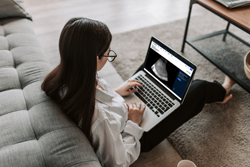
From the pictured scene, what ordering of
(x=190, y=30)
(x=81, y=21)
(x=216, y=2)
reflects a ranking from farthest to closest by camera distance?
(x=190, y=30)
(x=216, y=2)
(x=81, y=21)

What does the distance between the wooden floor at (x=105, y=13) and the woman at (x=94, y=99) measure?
148cm

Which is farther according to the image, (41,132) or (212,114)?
(212,114)

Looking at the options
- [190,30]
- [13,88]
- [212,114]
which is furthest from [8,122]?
[190,30]

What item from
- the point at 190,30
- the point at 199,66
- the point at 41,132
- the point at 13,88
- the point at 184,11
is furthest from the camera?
the point at 184,11

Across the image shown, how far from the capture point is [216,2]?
169cm

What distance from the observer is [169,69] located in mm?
1144

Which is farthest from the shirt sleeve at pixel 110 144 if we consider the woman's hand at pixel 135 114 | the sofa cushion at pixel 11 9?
the sofa cushion at pixel 11 9

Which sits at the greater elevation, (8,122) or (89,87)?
(89,87)

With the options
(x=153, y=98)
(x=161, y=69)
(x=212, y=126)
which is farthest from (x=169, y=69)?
(x=212, y=126)

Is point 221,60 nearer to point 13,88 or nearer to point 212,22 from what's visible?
point 212,22

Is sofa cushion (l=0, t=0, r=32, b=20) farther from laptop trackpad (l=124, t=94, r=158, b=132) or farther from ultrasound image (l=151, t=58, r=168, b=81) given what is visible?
laptop trackpad (l=124, t=94, r=158, b=132)

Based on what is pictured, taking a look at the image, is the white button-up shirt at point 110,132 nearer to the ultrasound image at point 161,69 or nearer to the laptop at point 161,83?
the laptop at point 161,83

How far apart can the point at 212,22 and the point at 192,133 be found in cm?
169

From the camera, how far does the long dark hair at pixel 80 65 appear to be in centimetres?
71
